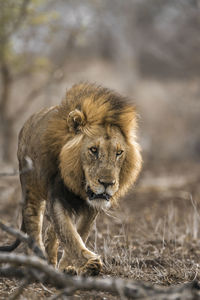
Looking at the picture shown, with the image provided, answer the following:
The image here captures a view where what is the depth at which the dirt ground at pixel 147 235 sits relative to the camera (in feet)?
14.5

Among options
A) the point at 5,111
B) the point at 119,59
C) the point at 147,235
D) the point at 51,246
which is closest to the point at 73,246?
the point at 51,246

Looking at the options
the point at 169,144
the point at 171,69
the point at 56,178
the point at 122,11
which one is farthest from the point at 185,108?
the point at 56,178

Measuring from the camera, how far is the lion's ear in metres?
4.44

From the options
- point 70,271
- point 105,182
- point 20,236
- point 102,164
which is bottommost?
point 70,271

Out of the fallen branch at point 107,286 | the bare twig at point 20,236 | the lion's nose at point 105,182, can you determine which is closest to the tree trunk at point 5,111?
the lion's nose at point 105,182

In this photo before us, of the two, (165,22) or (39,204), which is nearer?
(39,204)

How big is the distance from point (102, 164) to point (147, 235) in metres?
2.68

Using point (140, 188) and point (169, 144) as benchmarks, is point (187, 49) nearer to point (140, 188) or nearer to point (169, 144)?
point (169, 144)

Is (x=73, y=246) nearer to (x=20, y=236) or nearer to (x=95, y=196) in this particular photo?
(x=95, y=196)

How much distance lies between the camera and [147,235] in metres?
6.61

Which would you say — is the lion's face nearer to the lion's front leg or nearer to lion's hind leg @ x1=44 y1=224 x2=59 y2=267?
the lion's front leg

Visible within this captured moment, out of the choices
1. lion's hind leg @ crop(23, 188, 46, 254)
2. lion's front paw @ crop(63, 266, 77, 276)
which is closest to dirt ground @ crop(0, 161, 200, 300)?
lion's hind leg @ crop(23, 188, 46, 254)

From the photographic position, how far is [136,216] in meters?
8.41

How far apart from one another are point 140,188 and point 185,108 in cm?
841
